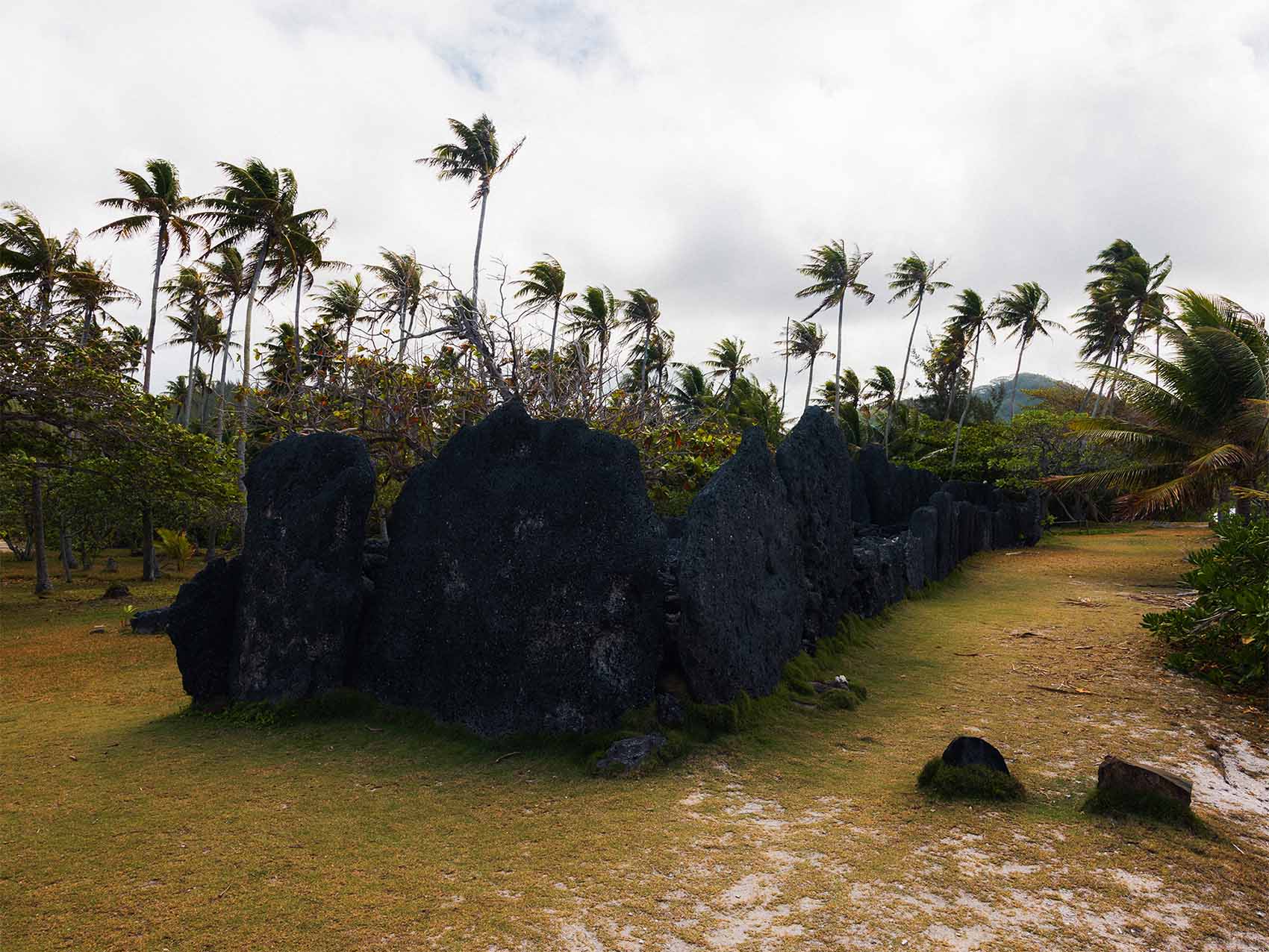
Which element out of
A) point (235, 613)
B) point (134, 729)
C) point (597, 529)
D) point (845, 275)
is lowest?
point (134, 729)

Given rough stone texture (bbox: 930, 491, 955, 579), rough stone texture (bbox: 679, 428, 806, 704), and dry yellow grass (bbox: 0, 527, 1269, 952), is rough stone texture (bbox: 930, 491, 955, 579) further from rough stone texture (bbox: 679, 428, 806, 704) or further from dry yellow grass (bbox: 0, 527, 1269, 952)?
rough stone texture (bbox: 679, 428, 806, 704)

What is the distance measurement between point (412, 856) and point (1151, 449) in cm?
1914

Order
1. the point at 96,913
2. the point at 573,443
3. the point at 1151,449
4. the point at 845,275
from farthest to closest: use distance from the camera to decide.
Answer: the point at 845,275 < the point at 1151,449 < the point at 573,443 < the point at 96,913

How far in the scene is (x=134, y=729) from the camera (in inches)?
241

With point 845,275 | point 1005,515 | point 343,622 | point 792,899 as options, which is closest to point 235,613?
point 343,622

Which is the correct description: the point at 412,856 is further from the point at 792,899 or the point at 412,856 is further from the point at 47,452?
the point at 47,452

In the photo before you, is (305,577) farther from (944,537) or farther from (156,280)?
(156,280)

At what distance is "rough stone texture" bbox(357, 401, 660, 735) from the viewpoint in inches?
219

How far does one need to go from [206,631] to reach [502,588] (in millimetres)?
2813

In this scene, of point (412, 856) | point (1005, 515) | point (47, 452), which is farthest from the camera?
point (1005, 515)

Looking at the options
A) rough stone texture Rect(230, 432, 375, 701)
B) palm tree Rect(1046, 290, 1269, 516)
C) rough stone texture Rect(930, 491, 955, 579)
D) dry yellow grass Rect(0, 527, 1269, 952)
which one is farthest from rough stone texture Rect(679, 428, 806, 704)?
palm tree Rect(1046, 290, 1269, 516)

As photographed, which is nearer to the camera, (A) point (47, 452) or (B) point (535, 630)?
(B) point (535, 630)

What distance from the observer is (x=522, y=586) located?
577cm

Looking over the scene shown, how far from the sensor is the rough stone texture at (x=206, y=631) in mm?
6418
